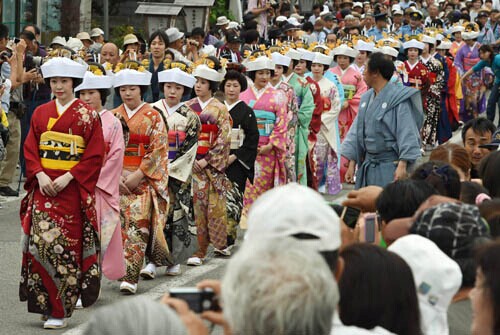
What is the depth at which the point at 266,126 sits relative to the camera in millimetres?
11805

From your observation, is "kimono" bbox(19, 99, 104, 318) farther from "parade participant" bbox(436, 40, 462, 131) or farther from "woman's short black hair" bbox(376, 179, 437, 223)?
"parade participant" bbox(436, 40, 462, 131)

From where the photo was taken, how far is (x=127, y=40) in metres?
15.3

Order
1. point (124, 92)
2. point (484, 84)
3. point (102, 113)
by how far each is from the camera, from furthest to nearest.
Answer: point (484, 84) → point (124, 92) → point (102, 113)

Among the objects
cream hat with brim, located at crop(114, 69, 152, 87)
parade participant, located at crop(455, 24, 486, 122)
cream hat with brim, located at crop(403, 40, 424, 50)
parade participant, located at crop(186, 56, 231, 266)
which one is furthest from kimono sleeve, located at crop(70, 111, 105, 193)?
parade participant, located at crop(455, 24, 486, 122)

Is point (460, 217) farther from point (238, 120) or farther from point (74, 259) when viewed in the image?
point (238, 120)

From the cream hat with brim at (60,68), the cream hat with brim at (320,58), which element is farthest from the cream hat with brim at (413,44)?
the cream hat with brim at (60,68)

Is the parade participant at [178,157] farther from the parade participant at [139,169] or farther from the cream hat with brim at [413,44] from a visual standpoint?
the cream hat with brim at [413,44]

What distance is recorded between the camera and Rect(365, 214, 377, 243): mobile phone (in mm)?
4805

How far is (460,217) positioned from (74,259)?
4129mm

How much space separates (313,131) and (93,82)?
5.99 m

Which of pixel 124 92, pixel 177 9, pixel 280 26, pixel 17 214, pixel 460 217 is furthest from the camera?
pixel 280 26

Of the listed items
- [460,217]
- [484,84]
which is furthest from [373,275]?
[484,84]

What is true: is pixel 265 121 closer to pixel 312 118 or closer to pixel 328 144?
pixel 312 118

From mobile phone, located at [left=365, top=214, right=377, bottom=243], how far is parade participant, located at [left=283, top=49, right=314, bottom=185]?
326 inches
